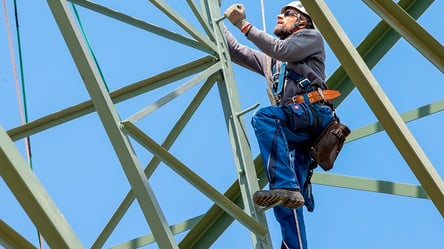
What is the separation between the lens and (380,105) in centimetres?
644

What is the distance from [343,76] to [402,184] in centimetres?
125

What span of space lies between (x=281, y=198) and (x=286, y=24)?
214cm

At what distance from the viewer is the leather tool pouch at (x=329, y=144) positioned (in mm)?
9242

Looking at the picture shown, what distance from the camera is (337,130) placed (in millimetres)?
9289

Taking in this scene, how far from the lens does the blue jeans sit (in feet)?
28.1

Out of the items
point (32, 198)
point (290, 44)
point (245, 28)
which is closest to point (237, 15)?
point (245, 28)

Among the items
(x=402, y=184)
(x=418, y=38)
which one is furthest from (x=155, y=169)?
(x=418, y=38)

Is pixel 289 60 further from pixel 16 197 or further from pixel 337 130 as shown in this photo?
pixel 16 197

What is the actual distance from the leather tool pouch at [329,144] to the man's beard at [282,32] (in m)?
1.00

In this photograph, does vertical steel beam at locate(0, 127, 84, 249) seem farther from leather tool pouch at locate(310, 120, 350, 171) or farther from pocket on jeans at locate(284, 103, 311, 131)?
leather tool pouch at locate(310, 120, 350, 171)

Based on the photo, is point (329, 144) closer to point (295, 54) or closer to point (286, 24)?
point (295, 54)

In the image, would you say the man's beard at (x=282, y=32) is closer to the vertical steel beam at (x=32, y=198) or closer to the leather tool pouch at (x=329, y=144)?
the leather tool pouch at (x=329, y=144)

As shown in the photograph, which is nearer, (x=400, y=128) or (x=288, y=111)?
(x=400, y=128)

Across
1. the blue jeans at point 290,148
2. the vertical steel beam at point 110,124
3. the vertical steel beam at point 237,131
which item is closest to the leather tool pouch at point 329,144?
the blue jeans at point 290,148
